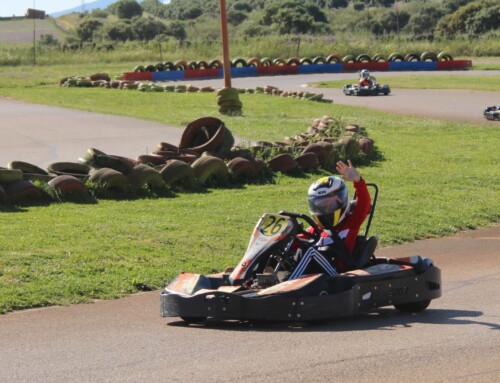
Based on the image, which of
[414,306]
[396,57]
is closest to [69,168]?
[414,306]

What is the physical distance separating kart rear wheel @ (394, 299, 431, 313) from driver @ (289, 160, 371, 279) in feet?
1.54

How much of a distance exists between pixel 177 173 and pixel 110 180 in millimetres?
986

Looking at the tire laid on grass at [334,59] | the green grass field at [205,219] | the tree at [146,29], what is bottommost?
the green grass field at [205,219]

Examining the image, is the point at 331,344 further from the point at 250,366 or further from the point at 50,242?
the point at 50,242

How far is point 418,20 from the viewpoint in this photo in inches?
2911

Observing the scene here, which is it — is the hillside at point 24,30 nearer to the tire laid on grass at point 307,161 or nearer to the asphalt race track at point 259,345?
the tire laid on grass at point 307,161

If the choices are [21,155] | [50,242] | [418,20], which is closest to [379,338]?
[50,242]

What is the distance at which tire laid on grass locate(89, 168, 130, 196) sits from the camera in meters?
11.5

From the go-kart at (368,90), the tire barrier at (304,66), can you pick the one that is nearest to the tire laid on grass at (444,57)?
the tire barrier at (304,66)

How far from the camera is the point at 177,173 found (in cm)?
1223

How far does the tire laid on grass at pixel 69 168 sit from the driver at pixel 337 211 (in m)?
5.32

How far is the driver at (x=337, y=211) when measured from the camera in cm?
698

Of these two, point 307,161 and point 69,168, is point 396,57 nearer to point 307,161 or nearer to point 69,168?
point 307,161

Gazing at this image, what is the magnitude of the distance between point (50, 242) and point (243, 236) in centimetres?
188
